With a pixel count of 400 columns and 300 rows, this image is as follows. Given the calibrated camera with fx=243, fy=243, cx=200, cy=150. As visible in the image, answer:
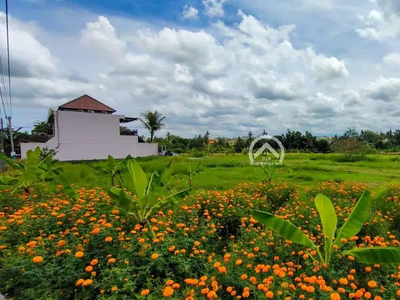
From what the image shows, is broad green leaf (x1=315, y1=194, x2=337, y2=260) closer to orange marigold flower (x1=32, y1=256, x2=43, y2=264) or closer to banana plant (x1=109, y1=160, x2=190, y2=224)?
banana plant (x1=109, y1=160, x2=190, y2=224)

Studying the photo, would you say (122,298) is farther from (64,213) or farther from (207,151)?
(207,151)

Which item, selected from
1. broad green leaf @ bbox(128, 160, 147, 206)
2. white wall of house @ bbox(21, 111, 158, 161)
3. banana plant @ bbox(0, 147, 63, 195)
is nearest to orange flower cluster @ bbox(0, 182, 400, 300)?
broad green leaf @ bbox(128, 160, 147, 206)

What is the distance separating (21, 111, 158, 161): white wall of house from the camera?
67.6 feet

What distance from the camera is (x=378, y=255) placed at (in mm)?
1904

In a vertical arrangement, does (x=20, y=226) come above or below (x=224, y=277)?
above

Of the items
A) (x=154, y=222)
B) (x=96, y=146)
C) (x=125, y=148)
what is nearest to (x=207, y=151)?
(x=125, y=148)

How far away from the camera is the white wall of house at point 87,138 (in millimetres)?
20594

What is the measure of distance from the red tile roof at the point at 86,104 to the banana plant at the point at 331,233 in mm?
24265

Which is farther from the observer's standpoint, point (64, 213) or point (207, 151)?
point (207, 151)

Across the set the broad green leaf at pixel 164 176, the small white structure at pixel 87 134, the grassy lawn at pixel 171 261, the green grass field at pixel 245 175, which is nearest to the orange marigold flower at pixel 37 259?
the grassy lawn at pixel 171 261

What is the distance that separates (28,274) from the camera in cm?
180

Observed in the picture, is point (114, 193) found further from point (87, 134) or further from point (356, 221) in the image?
point (87, 134)

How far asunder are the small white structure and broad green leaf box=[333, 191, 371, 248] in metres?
22.1

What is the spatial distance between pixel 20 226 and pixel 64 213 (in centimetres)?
45
